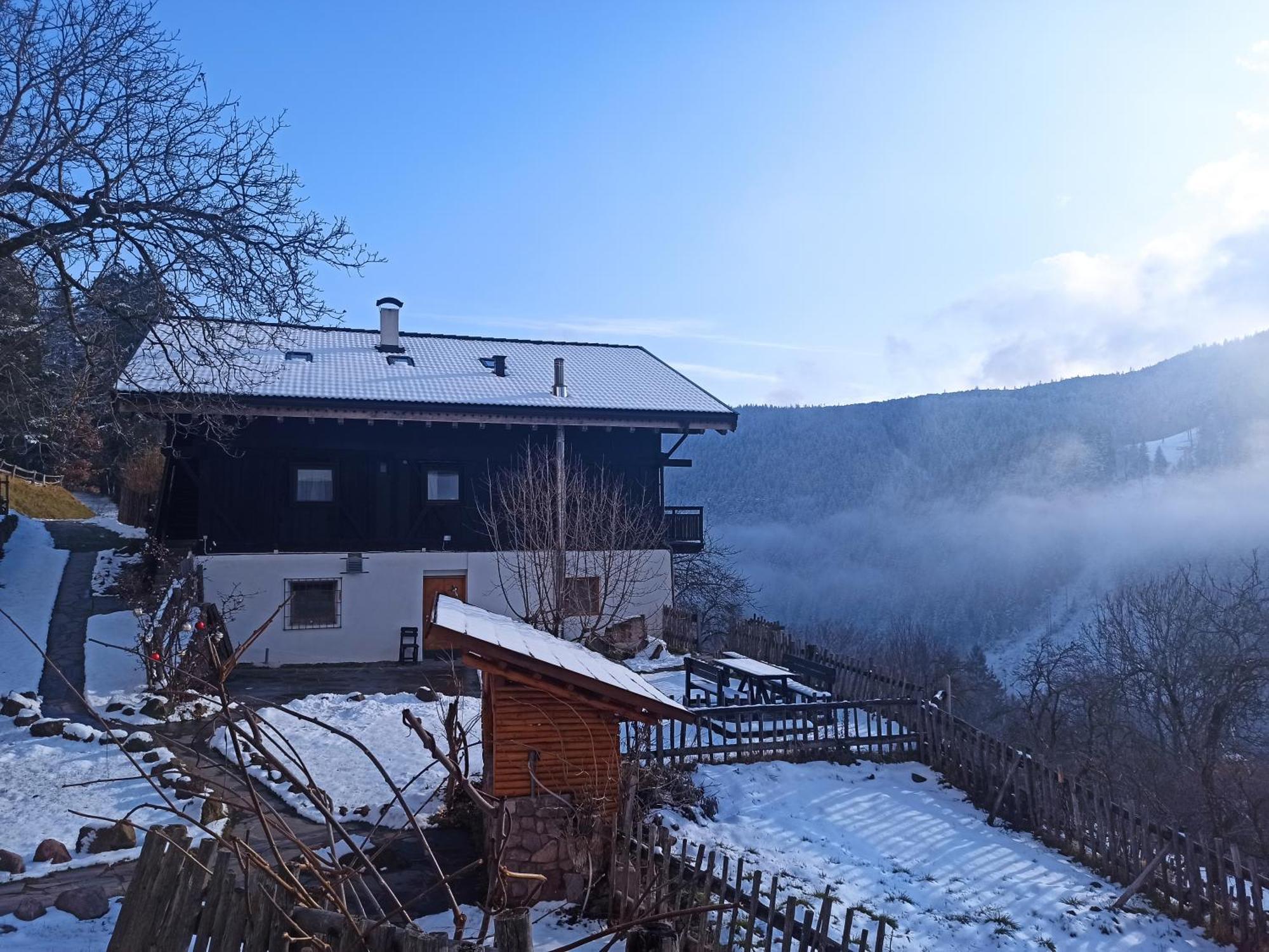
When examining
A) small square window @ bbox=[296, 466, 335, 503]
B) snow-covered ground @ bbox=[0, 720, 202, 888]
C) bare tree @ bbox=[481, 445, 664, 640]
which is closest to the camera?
snow-covered ground @ bbox=[0, 720, 202, 888]

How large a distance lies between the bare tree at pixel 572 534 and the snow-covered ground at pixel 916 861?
181 inches

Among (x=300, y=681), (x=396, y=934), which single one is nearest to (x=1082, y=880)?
(x=396, y=934)

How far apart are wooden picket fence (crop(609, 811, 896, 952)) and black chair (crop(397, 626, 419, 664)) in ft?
39.3

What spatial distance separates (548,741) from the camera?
27.7 feet

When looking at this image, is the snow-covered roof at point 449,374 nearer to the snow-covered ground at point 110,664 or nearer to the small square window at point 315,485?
the small square window at point 315,485

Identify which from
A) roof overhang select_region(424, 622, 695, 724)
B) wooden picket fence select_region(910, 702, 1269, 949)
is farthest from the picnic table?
roof overhang select_region(424, 622, 695, 724)

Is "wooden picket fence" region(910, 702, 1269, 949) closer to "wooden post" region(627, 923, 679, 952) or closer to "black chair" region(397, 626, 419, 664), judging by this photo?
"wooden post" region(627, 923, 679, 952)

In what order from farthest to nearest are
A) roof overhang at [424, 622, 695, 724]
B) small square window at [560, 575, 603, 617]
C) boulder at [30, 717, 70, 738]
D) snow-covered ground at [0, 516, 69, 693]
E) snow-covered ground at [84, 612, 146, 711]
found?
small square window at [560, 575, 603, 617], snow-covered ground at [0, 516, 69, 693], snow-covered ground at [84, 612, 146, 711], boulder at [30, 717, 70, 738], roof overhang at [424, 622, 695, 724]

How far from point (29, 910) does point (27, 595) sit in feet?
47.9

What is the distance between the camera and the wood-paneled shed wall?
8.29m

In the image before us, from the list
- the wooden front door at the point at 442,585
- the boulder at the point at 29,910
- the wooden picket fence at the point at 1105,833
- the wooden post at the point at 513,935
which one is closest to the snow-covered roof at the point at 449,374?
the wooden front door at the point at 442,585

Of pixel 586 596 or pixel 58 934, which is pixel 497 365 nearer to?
pixel 586 596

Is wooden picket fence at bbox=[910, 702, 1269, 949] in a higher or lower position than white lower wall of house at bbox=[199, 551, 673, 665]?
lower

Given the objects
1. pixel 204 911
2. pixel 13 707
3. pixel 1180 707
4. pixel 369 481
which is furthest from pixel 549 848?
pixel 1180 707
